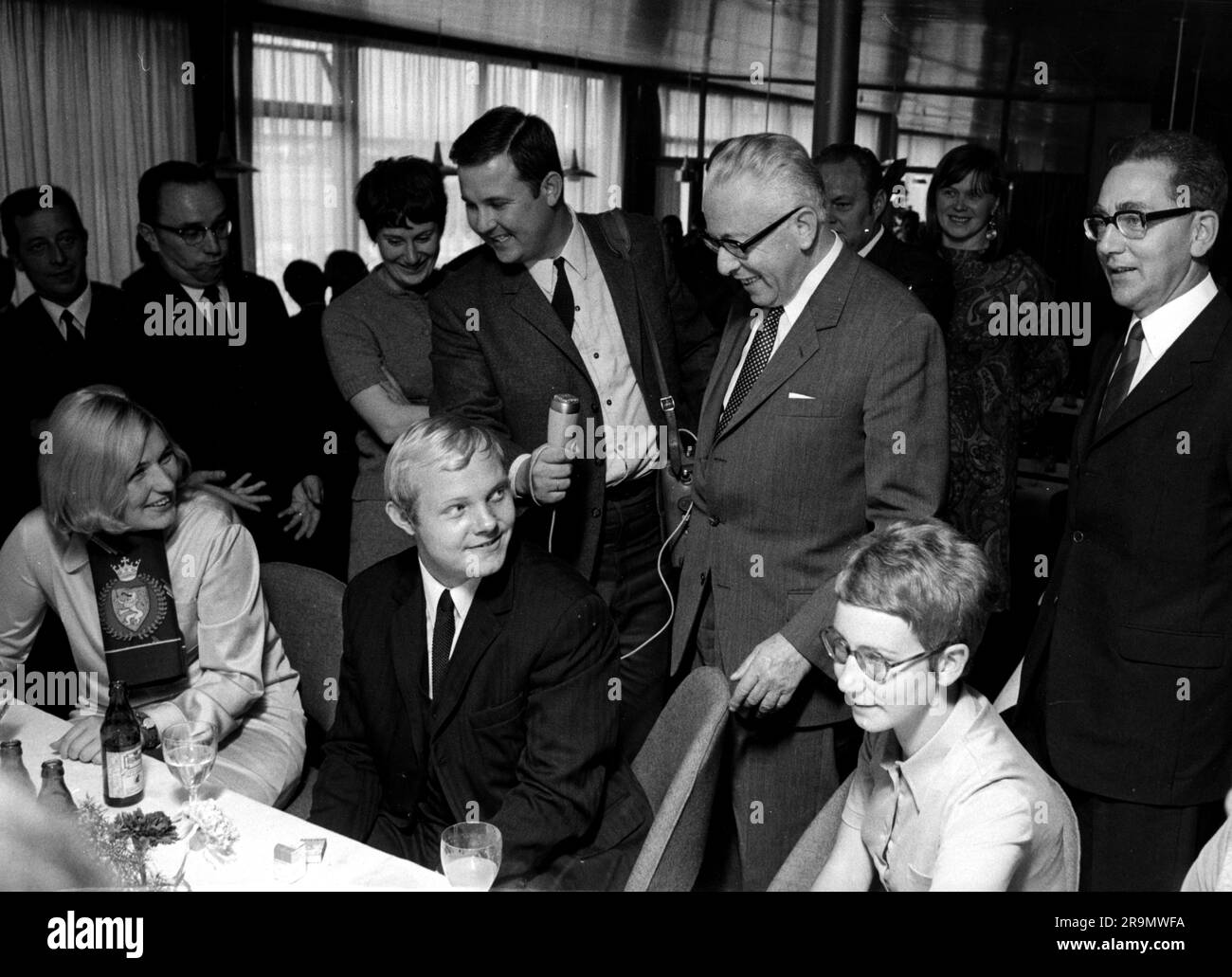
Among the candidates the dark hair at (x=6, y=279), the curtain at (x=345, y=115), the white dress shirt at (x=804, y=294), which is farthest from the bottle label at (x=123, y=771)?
the curtain at (x=345, y=115)

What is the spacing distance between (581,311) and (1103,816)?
1.45 metres

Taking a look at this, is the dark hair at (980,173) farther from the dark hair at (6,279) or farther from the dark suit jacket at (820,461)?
the dark hair at (6,279)

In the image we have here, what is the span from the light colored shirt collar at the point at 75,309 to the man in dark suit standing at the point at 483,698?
5.03ft

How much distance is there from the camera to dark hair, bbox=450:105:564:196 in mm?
2268

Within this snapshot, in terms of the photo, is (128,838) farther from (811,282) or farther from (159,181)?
(159,181)

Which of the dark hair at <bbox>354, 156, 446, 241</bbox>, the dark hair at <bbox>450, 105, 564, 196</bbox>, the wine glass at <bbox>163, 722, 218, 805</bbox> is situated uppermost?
the dark hair at <bbox>450, 105, 564, 196</bbox>

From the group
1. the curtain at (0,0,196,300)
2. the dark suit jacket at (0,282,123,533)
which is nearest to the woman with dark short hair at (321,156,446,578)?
the dark suit jacket at (0,282,123,533)

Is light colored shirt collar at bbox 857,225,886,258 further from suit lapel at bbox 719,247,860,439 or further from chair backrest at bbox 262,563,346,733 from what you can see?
chair backrest at bbox 262,563,346,733

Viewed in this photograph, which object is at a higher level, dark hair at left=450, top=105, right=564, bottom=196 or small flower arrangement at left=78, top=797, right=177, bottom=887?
dark hair at left=450, top=105, right=564, bottom=196

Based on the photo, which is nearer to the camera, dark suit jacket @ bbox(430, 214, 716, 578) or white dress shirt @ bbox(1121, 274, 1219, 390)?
white dress shirt @ bbox(1121, 274, 1219, 390)

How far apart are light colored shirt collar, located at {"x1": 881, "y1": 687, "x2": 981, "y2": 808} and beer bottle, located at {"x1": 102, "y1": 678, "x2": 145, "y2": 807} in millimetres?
1186

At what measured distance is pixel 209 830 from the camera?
1.62 m

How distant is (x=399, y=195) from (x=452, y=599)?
1223 millimetres

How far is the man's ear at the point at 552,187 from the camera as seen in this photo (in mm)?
2336
